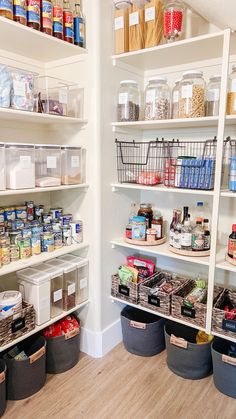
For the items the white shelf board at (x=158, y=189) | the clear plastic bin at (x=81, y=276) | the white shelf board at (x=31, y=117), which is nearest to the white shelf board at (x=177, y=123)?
the white shelf board at (x=31, y=117)

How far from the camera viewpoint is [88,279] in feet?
7.10

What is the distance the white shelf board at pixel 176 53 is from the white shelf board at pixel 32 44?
1.04ft

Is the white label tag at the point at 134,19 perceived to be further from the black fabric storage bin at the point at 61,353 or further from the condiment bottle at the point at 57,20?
the black fabric storage bin at the point at 61,353

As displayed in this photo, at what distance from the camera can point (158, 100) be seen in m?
1.94

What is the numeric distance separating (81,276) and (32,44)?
4.73ft

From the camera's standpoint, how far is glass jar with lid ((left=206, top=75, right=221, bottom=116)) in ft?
5.81

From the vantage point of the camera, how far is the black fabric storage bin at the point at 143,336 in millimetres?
2143

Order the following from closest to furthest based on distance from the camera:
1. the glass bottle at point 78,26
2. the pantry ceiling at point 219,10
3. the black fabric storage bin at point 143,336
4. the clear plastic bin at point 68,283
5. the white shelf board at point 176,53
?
the pantry ceiling at point 219,10 → the white shelf board at point 176,53 → the glass bottle at point 78,26 → the clear plastic bin at point 68,283 → the black fabric storage bin at point 143,336

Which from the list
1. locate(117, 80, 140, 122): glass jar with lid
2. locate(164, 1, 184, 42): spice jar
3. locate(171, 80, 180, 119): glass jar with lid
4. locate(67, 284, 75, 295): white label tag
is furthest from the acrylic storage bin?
locate(164, 1, 184, 42): spice jar

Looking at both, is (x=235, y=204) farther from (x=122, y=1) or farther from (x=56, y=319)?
(x=122, y=1)

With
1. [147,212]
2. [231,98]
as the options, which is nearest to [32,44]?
[231,98]

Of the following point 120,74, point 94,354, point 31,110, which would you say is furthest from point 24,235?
point 120,74

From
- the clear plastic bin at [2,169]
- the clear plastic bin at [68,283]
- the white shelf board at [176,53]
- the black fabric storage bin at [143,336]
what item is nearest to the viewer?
the clear plastic bin at [2,169]

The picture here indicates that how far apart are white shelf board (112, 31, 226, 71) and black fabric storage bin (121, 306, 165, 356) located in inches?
67.4
